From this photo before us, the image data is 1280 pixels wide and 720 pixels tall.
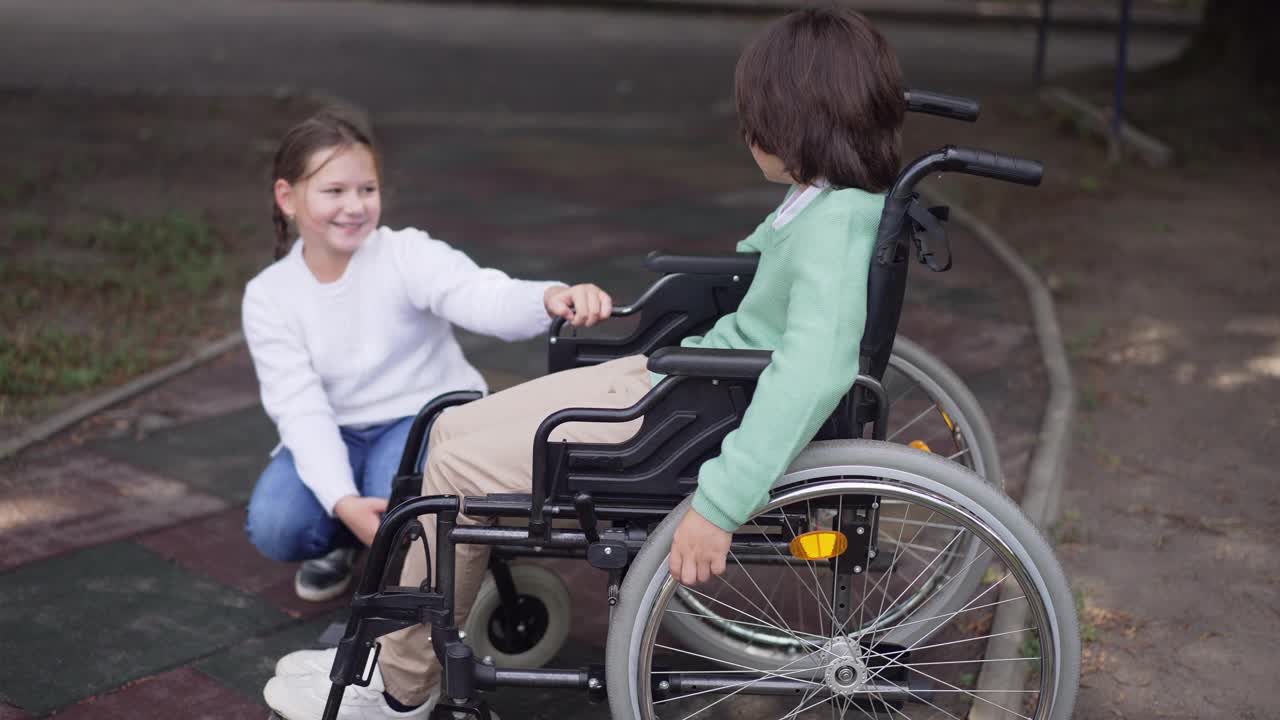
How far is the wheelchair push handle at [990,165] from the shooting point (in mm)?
2424

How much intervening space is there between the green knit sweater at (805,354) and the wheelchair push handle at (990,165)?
144mm

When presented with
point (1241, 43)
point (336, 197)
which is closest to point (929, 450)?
point (336, 197)

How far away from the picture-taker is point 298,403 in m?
3.21

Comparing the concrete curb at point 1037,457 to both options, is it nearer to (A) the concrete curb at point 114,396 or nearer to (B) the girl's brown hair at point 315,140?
(B) the girl's brown hair at point 315,140

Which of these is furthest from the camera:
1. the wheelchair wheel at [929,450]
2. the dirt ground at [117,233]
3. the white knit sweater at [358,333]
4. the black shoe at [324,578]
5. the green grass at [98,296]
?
the dirt ground at [117,233]

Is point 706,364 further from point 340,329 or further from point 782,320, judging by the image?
point 340,329

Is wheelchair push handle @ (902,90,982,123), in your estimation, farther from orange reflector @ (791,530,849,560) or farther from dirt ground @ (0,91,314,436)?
dirt ground @ (0,91,314,436)

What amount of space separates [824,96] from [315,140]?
135cm

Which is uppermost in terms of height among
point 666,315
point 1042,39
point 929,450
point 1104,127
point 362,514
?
point 666,315

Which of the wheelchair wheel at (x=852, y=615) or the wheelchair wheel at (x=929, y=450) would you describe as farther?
the wheelchair wheel at (x=929, y=450)

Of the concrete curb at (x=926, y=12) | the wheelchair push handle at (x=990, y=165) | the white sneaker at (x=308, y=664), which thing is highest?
the wheelchair push handle at (x=990, y=165)

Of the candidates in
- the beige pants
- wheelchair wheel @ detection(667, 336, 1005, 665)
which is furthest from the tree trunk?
the beige pants

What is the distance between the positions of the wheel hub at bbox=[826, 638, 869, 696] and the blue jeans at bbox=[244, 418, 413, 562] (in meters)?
1.24

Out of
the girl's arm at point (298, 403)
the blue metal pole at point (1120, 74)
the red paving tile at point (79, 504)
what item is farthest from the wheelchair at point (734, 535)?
the blue metal pole at point (1120, 74)
